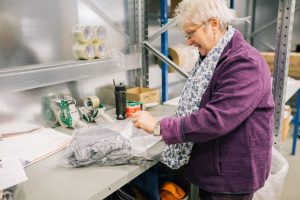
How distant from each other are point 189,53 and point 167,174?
103cm

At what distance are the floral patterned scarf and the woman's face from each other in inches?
1.7

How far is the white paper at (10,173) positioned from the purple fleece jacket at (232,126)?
0.45 meters

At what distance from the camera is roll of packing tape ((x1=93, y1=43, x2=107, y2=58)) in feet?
5.01

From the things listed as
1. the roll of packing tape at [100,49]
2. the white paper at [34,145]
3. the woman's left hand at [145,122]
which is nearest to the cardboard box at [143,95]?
the roll of packing tape at [100,49]

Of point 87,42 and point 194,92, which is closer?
point 194,92

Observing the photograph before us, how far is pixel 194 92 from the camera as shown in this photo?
3.30 feet

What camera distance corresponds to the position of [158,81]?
228 cm

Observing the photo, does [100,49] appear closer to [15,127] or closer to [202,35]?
[15,127]

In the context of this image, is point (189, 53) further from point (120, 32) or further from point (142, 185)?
point (142, 185)

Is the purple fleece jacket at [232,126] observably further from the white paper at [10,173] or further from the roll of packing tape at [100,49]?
the roll of packing tape at [100,49]

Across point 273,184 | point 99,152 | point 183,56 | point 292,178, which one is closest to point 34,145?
point 99,152

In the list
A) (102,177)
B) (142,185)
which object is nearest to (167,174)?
(142,185)

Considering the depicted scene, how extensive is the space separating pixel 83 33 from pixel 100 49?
142mm

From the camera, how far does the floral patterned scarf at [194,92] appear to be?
0.96 m
